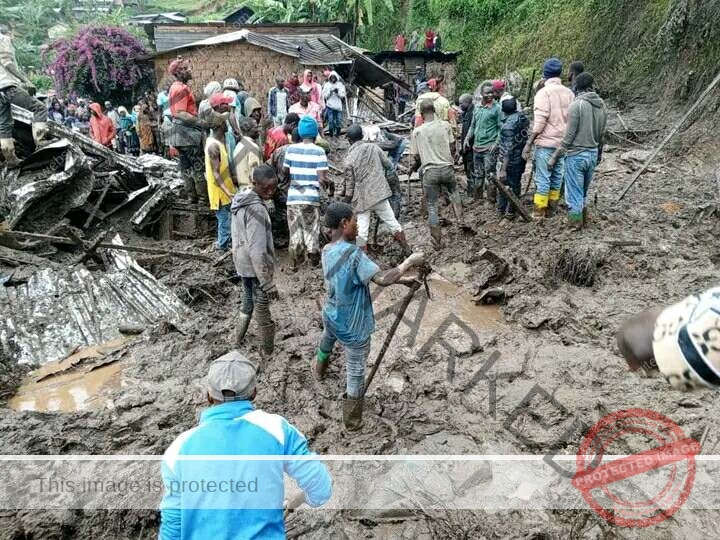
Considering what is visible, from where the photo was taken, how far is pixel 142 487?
3447 millimetres

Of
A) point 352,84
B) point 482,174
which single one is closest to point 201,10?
point 352,84

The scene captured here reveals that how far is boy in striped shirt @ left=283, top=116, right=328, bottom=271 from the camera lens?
637cm

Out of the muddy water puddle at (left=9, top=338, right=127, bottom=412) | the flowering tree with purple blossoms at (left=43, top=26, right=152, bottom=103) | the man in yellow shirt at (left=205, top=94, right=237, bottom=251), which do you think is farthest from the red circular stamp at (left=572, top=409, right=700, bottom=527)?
the flowering tree with purple blossoms at (left=43, top=26, right=152, bottom=103)

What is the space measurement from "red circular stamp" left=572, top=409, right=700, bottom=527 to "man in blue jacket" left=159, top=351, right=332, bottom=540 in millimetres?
2037

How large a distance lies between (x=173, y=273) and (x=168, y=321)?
1.37 metres

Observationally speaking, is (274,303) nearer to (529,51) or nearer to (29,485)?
(29,485)

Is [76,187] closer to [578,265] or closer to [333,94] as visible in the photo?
[333,94]

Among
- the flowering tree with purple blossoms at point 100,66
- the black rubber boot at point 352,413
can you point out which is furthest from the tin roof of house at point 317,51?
the black rubber boot at point 352,413

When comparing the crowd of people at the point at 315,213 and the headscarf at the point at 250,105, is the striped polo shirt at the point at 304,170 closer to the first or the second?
the crowd of people at the point at 315,213

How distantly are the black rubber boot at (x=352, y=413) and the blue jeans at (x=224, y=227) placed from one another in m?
4.11

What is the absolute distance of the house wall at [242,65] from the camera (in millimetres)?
14148

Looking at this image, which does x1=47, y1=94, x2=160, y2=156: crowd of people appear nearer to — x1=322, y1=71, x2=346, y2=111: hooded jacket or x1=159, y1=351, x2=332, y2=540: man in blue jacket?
x1=322, y1=71, x2=346, y2=111: hooded jacket

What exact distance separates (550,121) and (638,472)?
4859 mm

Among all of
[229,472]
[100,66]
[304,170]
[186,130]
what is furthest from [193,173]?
[100,66]
